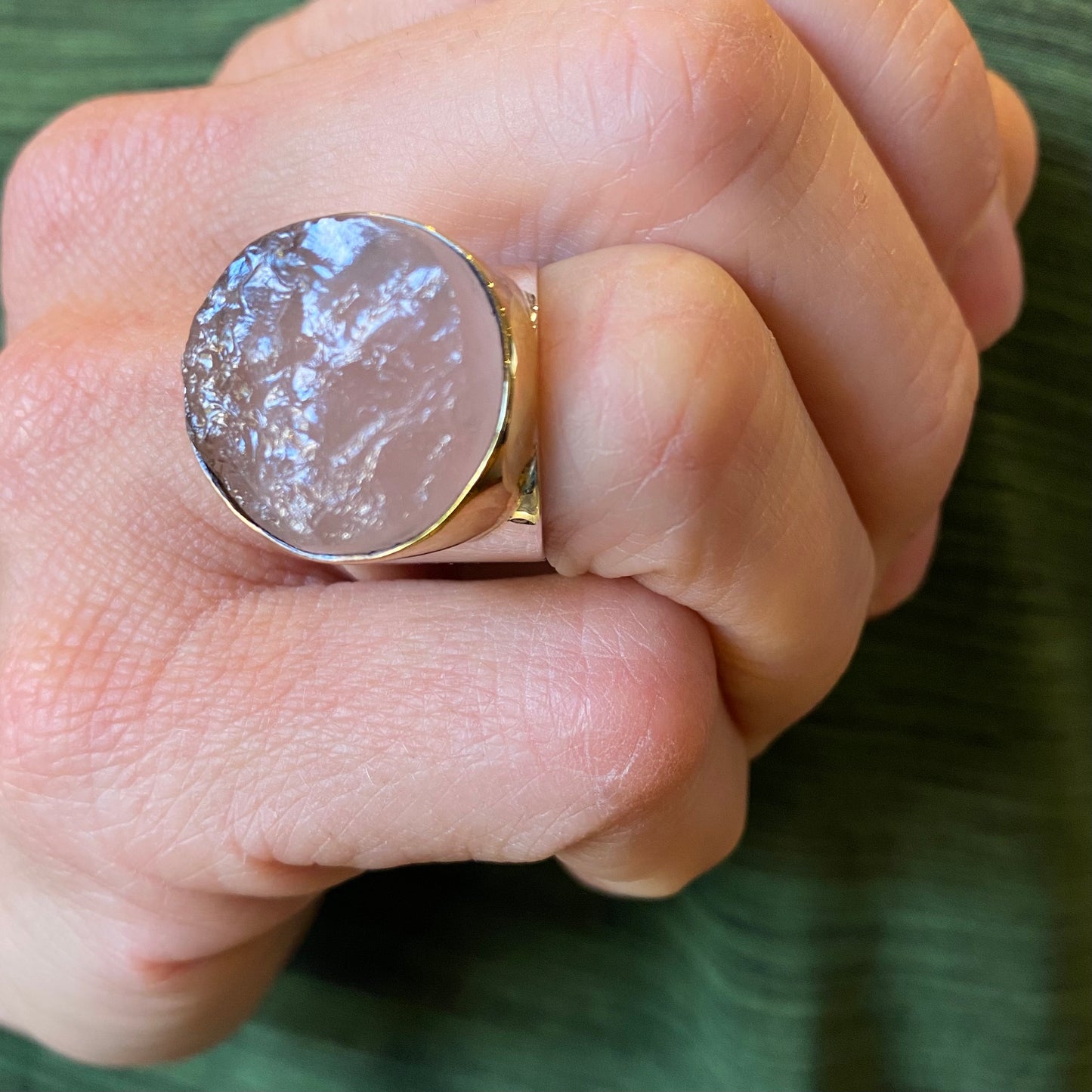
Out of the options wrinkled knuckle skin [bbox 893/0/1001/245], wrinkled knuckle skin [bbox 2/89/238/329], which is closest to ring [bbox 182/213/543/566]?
wrinkled knuckle skin [bbox 2/89/238/329]

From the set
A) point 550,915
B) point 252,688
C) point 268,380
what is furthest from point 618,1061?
point 268,380

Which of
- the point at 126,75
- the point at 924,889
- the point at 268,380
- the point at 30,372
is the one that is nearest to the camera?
the point at 268,380

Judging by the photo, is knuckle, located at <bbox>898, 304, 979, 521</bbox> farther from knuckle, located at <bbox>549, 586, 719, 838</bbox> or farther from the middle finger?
knuckle, located at <bbox>549, 586, 719, 838</bbox>

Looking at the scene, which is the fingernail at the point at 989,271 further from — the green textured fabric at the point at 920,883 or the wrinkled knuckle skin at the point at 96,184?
the wrinkled knuckle skin at the point at 96,184

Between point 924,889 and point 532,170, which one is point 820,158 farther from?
point 924,889

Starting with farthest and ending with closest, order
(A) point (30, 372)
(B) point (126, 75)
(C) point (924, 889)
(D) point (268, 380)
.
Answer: (B) point (126, 75)
(C) point (924, 889)
(A) point (30, 372)
(D) point (268, 380)

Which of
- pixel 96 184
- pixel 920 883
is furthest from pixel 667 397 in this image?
pixel 920 883

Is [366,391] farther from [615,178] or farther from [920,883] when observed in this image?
[920,883]
